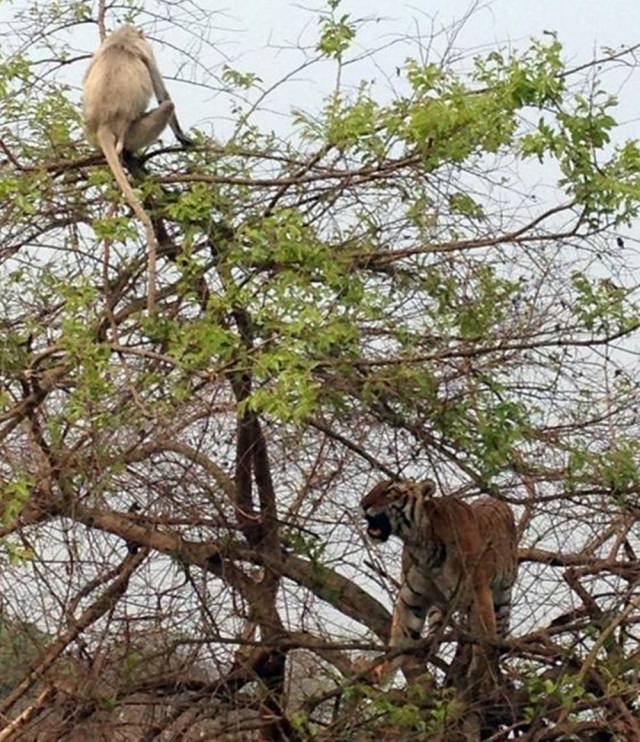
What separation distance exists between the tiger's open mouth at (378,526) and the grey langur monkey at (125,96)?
5.87 feet

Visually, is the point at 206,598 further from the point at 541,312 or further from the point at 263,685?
the point at 541,312

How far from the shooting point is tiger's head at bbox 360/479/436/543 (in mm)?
6547

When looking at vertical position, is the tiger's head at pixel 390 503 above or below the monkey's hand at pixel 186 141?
below

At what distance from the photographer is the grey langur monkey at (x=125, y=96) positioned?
22.7 ft

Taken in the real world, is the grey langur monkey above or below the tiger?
above

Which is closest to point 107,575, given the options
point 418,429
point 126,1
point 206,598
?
point 206,598

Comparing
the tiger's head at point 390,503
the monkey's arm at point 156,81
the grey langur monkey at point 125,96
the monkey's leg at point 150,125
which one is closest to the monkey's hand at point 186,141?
the grey langur monkey at point 125,96

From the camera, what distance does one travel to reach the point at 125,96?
757 cm

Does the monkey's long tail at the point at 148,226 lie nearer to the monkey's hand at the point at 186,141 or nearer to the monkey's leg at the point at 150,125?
the monkey's hand at the point at 186,141

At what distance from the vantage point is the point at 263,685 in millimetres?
6086

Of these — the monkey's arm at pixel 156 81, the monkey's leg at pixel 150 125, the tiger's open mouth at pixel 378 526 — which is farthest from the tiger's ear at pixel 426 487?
the monkey's arm at pixel 156 81

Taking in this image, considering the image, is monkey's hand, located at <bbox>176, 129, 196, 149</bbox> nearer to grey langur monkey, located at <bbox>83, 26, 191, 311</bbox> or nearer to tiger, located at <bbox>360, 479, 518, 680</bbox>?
grey langur monkey, located at <bbox>83, 26, 191, 311</bbox>

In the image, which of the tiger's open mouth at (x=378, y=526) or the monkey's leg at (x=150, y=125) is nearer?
the tiger's open mouth at (x=378, y=526)

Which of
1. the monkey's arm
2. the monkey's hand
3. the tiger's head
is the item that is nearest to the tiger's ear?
the tiger's head
